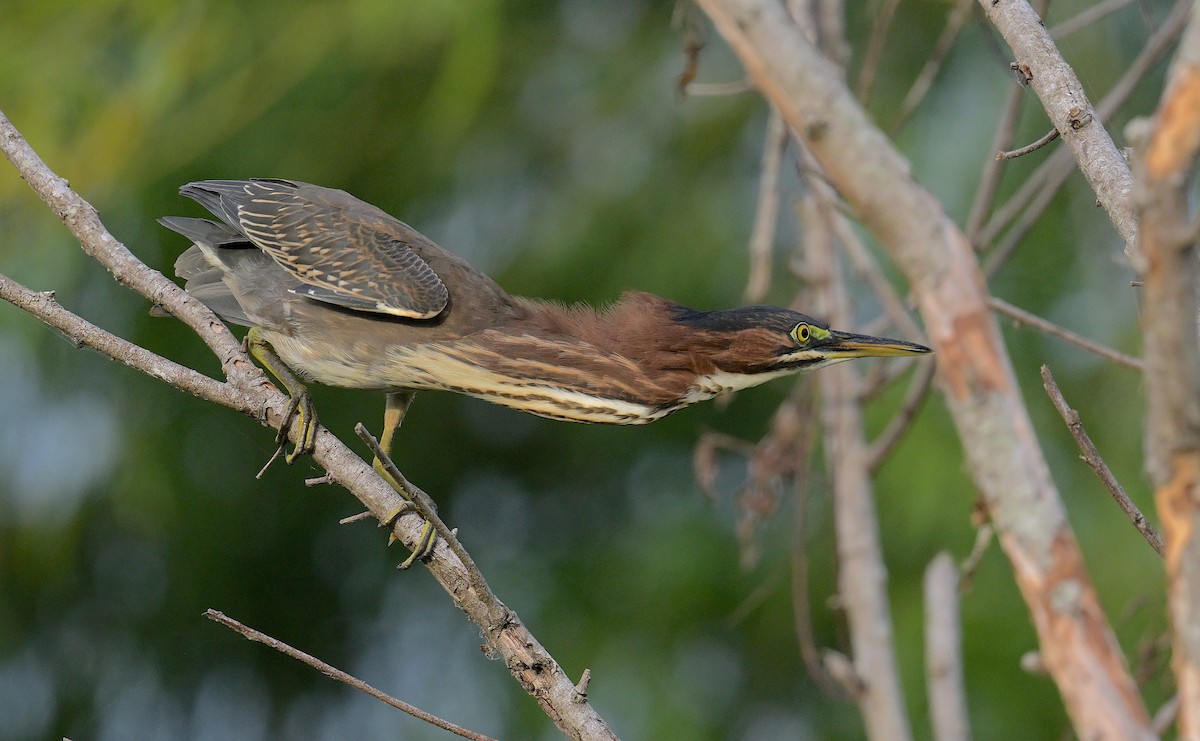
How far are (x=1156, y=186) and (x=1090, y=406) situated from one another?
14.7ft

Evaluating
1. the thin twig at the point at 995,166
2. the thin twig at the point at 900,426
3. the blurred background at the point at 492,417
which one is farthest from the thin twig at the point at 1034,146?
the blurred background at the point at 492,417

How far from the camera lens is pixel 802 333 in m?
2.89

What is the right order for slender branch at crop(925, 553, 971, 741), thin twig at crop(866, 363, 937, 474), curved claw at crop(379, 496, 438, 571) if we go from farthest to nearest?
thin twig at crop(866, 363, 937, 474) → curved claw at crop(379, 496, 438, 571) → slender branch at crop(925, 553, 971, 741)

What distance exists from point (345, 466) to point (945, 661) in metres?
1.20

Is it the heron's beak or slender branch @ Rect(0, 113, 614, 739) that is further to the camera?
the heron's beak

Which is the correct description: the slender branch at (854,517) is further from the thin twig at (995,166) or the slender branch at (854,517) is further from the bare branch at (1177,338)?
the bare branch at (1177,338)

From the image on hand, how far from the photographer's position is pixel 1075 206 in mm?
5227

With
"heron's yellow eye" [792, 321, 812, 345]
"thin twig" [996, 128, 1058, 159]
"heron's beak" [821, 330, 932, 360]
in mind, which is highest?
"thin twig" [996, 128, 1058, 159]

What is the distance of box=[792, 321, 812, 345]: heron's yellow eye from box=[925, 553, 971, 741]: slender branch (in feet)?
2.87

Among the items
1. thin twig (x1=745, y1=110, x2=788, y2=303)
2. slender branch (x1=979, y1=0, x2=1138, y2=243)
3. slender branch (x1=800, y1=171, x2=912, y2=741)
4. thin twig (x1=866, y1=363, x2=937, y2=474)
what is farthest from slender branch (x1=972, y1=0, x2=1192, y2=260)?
slender branch (x1=979, y1=0, x2=1138, y2=243)

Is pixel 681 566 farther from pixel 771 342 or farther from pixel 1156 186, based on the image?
pixel 1156 186

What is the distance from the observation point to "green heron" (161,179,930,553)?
295 centimetres

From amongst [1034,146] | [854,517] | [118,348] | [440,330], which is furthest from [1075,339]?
[118,348]

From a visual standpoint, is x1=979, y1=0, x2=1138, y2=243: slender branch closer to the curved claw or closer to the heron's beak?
the heron's beak
